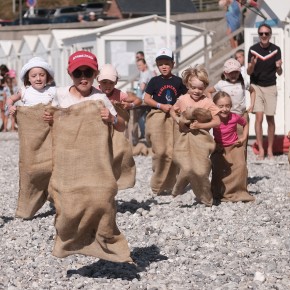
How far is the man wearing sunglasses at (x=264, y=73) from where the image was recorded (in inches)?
663

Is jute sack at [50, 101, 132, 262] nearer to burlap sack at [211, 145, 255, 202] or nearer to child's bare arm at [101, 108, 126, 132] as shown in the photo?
child's bare arm at [101, 108, 126, 132]

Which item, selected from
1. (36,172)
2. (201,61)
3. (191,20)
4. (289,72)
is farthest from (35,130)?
(191,20)

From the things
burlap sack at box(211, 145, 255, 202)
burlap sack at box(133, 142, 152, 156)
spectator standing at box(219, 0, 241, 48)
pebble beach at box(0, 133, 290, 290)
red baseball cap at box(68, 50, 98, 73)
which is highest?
spectator standing at box(219, 0, 241, 48)

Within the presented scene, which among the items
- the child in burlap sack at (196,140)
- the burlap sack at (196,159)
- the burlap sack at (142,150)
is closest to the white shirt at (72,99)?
the child in burlap sack at (196,140)

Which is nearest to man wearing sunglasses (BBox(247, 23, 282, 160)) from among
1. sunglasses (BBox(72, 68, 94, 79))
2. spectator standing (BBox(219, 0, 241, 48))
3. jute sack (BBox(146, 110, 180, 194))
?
jute sack (BBox(146, 110, 180, 194))

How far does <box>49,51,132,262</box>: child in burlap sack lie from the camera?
25.6 feet

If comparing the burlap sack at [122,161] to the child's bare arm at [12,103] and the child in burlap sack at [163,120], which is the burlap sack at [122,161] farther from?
the child's bare arm at [12,103]

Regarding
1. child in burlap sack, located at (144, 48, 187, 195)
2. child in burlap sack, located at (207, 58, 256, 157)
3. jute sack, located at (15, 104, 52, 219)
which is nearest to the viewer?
jute sack, located at (15, 104, 52, 219)

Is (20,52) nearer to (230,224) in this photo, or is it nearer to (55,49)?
(55,49)

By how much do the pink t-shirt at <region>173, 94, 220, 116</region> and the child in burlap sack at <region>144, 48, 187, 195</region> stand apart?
0.58 meters

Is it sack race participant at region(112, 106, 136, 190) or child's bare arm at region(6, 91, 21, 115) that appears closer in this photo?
child's bare arm at region(6, 91, 21, 115)

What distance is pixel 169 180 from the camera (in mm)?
13023

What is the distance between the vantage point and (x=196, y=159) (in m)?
11.6

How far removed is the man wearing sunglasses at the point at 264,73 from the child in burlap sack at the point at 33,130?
243 inches
